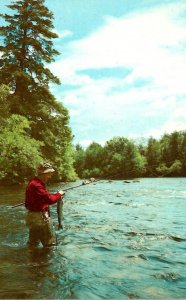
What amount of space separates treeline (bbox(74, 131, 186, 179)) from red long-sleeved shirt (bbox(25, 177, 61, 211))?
9184cm

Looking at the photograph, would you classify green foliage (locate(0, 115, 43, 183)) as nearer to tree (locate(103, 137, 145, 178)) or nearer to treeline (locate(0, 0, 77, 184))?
treeline (locate(0, 0, 77, 184))

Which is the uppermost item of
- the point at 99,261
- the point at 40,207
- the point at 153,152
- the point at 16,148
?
the point at 153,152

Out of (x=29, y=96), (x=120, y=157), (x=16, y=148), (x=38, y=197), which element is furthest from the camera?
(x=120, y=157)

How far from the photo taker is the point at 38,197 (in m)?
8.34

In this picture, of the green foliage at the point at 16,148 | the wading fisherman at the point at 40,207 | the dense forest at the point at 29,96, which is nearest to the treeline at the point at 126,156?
the dense forest at the point at 29,96

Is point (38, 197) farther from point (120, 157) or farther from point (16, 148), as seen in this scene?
point (120, 157)

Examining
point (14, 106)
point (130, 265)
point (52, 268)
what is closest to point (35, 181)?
point (52, 268)

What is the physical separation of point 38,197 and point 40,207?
0.26 metres

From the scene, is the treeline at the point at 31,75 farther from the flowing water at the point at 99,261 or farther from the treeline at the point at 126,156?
the treeline at the point at 126,156

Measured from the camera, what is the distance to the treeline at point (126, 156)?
358ft

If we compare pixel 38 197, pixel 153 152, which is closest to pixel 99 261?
pixel 38 197

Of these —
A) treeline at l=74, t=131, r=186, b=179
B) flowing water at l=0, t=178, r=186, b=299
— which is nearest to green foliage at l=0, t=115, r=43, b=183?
flowing water at l=0, t=178, r=186, b=299

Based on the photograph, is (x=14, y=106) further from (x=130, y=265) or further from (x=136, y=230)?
(x=130, y=265)

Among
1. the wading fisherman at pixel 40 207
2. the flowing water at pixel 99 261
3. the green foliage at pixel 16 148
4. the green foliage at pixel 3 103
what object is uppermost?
the green foliage at pixel 3 103
